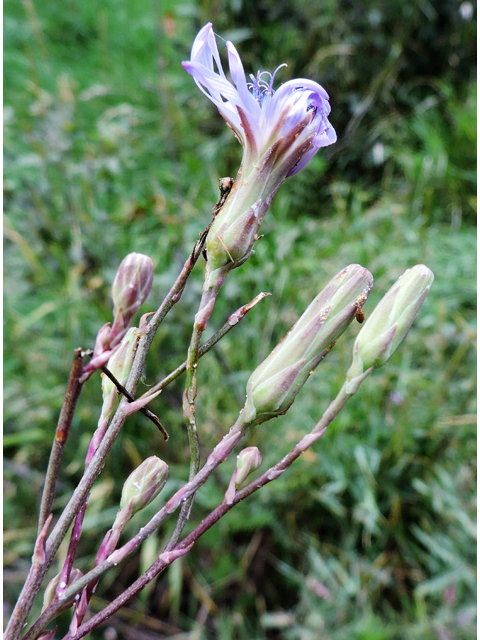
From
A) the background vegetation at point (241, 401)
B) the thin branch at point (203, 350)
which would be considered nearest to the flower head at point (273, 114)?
the thin branch at point (203, 350)

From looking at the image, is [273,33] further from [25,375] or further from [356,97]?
[25,375]

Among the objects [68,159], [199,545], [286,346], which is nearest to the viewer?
[286,346]

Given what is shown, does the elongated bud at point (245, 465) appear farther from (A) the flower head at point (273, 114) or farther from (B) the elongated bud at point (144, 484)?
(A) the flower head at point (273, 114)

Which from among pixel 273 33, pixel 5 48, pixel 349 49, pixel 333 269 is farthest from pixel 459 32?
pixel 5 48

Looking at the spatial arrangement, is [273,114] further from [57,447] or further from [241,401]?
[241,401]

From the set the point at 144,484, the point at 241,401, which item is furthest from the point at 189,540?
the point at 241,401

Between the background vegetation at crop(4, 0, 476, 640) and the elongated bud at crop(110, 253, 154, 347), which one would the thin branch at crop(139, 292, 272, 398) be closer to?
the elongated bud at crop(110, 253, 154, 347)

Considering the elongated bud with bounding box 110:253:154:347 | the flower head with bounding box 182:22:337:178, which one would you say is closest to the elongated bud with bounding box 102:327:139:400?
the elongated bud with bounding box 110:253:154:347
